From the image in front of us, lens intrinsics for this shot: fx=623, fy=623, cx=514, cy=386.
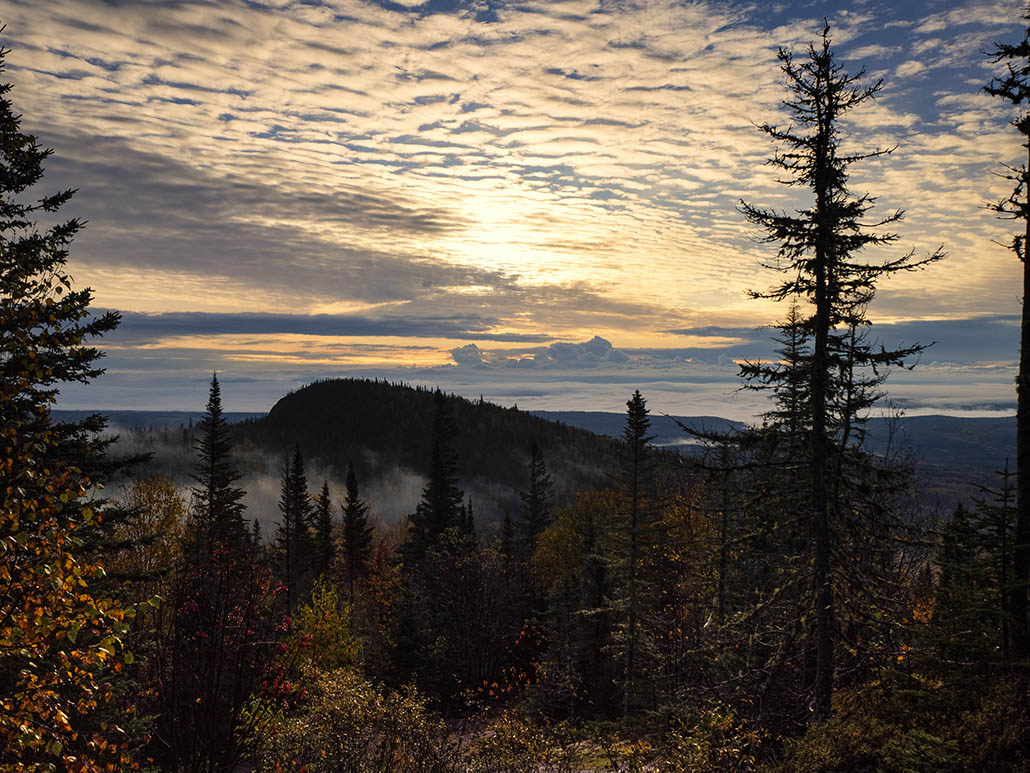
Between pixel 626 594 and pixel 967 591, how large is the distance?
2417cm

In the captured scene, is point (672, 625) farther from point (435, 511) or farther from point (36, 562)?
point (36, 562)

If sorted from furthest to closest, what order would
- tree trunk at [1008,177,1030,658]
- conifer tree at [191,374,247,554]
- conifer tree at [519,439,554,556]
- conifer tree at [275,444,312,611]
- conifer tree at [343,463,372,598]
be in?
conifer tree at [519,439,554,556] → conifer tree at [343,463,372,598] → conifer tree at [275,444,312,611] → conifer tree at [191,374,247,554] → tree trunk at [1008,177,1030,658]

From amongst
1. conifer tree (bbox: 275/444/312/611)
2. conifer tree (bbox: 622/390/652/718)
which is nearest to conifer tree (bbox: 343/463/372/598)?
conifer tree (bbox: 275/444/312/611)

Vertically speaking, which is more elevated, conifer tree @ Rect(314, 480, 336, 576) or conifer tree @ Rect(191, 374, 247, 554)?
conifer tree @ Rect(191, 374, 247, 554)

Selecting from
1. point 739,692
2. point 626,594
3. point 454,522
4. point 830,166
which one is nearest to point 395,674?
point 626,594

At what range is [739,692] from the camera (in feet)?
60.4

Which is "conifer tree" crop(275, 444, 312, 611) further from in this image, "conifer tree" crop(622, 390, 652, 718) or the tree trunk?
the tree trunk

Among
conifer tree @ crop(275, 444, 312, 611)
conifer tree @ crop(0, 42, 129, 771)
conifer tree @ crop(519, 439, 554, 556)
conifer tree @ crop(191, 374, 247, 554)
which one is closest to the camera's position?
conifer tree @ crop(0, 42, 129, 771)

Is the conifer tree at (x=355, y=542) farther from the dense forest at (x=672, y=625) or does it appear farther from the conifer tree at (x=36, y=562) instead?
the conifer tree at (x=36, y=562)

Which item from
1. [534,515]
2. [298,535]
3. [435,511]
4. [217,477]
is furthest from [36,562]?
[534,515]

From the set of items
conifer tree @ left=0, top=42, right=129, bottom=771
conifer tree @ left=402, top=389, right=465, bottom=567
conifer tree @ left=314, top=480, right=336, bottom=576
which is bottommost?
conifer tree @ left=314, top=480, right=336, bottom=576

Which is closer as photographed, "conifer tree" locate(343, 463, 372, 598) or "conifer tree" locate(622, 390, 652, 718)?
"conifer tree" locate(622, 390, 652, 718)

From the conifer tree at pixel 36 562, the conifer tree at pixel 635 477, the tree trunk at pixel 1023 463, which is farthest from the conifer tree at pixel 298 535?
the tree trunk at pixel 1023 463

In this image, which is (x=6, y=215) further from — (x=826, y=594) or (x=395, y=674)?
(x=395, y=674)
